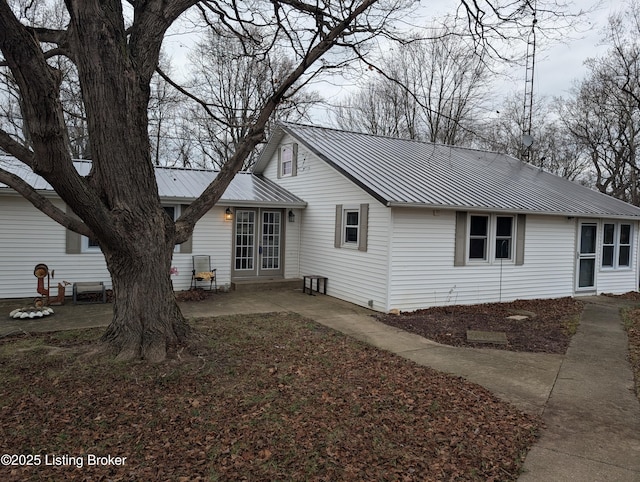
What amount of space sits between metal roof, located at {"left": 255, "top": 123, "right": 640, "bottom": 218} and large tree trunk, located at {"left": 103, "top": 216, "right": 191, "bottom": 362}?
16.4ft

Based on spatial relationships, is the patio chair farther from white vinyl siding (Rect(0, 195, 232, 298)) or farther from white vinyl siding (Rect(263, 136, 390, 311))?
white vinyl siding (Rect(263, 136, 390, 311))

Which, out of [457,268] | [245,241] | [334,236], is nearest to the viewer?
[457,268]

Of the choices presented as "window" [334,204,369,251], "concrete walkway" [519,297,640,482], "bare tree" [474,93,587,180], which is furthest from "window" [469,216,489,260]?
"bare tree" [474,93,587,180]

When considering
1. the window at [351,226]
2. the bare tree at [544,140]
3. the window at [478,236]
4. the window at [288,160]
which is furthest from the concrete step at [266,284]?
the bare tree at [544,140]

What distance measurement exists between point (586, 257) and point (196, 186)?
11790 millimetres

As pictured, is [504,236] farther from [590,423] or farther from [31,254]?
[31,254]

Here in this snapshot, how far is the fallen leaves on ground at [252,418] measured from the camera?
137 inches

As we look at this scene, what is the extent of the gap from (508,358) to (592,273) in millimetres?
8650

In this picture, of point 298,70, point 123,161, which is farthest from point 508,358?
point 123,161

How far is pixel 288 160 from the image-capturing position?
14.5 metres

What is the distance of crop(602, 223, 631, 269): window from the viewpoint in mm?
13758

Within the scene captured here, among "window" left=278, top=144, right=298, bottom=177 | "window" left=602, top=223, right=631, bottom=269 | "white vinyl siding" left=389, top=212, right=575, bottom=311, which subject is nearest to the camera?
"white vinyl siding" left=389, top=212, right=575, bottom=311

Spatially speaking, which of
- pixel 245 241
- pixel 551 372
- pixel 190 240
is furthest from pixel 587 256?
pixel 190 240

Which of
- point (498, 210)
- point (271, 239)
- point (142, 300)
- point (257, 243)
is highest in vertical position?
point (498, 210)
